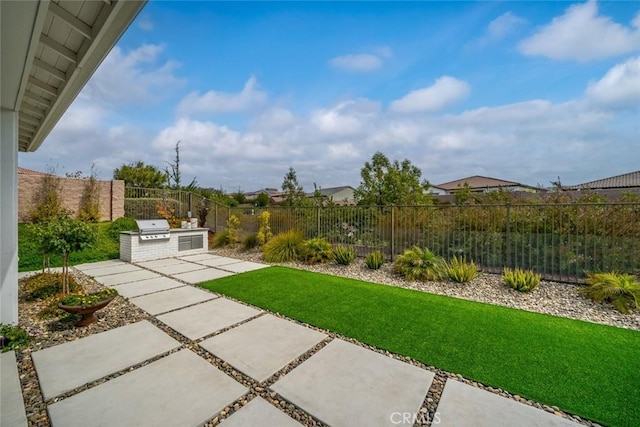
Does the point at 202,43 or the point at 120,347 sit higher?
the point at 202,43

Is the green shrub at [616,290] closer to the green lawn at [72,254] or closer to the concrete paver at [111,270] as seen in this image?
the concrete paver at [111,270]

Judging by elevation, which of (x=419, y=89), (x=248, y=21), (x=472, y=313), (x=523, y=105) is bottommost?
(x=472, y=313)

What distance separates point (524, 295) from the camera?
457cm

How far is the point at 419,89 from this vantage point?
8.49m

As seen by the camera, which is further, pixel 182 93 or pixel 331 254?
pixel 182 93

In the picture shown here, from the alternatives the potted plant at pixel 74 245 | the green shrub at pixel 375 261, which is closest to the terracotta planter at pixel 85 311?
the potted plant at pixel 74 245

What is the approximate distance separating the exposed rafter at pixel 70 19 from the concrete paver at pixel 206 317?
3.08m

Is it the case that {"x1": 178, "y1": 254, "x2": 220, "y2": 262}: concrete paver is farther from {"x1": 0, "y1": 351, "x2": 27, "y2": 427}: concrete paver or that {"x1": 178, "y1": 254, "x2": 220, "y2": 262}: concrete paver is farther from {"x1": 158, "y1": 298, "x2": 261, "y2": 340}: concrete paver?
{"x1": 0, "y1": 351, "x2": 27, "y2": 427}: concrete paver

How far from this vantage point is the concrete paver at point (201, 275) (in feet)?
18.5

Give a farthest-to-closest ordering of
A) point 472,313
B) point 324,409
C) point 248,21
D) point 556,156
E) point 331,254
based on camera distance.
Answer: point 556,156
point 331,254
point 248,21
point 472,313
point 324,409

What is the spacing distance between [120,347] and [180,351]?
706 millimetres

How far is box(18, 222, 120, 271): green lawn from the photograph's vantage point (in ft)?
21.6

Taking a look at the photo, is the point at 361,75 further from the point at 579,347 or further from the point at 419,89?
the point at 579,347

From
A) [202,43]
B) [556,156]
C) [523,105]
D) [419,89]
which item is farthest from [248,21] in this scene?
[556,156]
